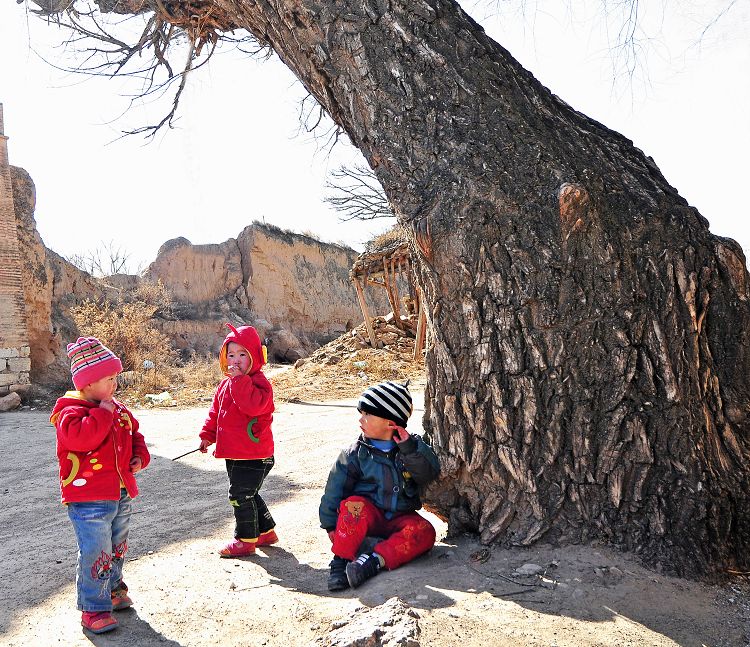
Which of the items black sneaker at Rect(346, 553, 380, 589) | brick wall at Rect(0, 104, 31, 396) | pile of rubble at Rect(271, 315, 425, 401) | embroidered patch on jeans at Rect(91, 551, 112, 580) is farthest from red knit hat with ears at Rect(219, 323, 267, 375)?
brick wall at Rect(0, 104, 31, 396)

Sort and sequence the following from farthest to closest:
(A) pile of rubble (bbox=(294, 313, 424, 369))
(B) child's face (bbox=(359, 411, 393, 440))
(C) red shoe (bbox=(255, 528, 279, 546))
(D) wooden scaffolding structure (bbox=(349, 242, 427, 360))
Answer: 1. (D) wooden scaffolding structure (bbox=(349, 242, 427, 360))
2. (A) pile of rubble (bbox=(294, 313, 424, 369))
3. (C) red shoe (bbox=(255, 528, 279, 546))
4. (B) child's face (bbox=(359, 411, 393, 440))

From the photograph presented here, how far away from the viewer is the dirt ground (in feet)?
7.00

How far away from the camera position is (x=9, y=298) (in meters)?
10.7

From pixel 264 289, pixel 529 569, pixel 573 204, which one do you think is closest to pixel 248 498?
pixel 529 569

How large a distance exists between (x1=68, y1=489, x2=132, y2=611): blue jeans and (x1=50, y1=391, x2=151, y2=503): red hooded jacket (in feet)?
0.20

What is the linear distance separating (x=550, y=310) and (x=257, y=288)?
22599 millimetres

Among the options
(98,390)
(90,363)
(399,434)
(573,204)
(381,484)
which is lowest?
(381,484)

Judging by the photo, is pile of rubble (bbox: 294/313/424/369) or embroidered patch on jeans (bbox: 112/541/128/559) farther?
pile of rubble (bbox: 294/313/424/369)

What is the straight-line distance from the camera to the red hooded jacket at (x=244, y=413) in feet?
11.0

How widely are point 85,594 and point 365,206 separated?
730 inches

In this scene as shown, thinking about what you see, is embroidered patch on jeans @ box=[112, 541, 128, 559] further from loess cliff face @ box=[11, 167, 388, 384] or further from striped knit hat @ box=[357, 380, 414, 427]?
loess cliff face @ box=[11, 167, 388, 384]

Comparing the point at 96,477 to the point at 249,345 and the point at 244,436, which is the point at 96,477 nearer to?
the point at 244,436

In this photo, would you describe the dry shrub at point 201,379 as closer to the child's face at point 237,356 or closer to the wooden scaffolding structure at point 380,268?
the wooden scaffolding structure at point 380,268

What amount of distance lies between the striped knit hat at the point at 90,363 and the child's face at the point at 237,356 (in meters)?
0.69
